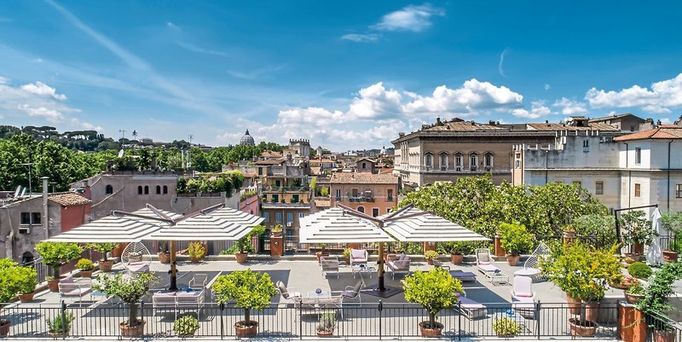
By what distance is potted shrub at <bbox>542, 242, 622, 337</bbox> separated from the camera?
416 inches

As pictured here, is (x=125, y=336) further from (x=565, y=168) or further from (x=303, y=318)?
(x=565, y=168)

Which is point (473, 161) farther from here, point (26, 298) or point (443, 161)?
point (26, 298)

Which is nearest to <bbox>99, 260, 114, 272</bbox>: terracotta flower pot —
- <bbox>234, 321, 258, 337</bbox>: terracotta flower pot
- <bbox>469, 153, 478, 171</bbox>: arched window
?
<bbox>234, 321, 258, 337</bbox>: terracotta flower pot

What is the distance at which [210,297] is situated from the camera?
13.0m

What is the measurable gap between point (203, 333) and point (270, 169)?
61.6 meters

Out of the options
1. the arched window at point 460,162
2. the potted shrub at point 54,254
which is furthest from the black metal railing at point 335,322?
the arched window at point 460,162

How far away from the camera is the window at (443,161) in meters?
60.2

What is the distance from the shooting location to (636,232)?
1881cm

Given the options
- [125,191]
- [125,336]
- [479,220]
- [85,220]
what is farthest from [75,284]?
[125,191]

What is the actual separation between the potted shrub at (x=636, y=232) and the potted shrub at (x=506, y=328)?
11512 millimetres

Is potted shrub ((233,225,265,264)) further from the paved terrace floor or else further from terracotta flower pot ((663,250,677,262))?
terracotta flower pot ((663,250,677,262))

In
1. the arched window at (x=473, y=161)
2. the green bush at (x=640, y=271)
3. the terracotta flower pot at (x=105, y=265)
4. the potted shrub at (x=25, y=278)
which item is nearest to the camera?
the potted shrub at (x=25, y=278)

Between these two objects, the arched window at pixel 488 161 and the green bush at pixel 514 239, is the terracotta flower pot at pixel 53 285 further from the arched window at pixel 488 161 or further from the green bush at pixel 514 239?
the arched window at pixel 488 161

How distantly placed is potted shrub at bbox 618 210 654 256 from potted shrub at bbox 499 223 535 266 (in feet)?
14.9
